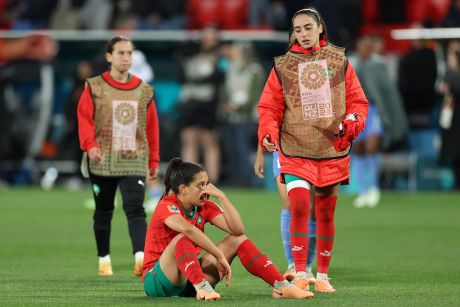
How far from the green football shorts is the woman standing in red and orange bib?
1.03 meters

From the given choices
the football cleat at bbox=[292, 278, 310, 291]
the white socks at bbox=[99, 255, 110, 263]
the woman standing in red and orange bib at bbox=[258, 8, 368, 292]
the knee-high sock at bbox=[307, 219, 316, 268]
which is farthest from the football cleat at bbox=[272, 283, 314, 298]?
the white socks at bbox=[99, 255, 110, 263]

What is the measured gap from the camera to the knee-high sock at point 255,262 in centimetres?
898

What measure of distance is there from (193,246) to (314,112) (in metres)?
1.64

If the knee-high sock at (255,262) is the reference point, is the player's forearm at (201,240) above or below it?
above

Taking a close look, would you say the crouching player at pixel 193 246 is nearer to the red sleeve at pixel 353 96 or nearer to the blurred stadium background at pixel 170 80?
the red sleeve at pixel 353 96

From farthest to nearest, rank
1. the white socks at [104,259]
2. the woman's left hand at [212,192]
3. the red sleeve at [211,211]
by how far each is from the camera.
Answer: the white socks at [104,259] < the red sleeve at [211,211] < the woman's left hand at [212,192]

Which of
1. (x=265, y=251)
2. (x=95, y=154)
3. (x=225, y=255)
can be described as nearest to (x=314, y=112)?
(x=225, y=255)

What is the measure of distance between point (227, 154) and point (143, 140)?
12.6 m

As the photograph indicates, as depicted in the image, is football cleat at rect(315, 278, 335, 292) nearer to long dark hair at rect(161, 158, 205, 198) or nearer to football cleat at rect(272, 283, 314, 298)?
football cleat at rect(272, 283, 314, 298)

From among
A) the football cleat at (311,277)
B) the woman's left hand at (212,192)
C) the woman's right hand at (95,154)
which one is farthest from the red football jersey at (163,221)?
the woman's right hand at (95,154)

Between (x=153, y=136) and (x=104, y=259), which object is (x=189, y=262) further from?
(x=153, y=136)

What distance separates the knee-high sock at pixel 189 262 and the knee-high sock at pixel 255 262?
1.13 feet

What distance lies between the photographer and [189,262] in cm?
877

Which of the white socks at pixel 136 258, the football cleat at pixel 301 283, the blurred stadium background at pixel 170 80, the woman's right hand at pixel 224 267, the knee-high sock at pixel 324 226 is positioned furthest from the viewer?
the blurred stadium background at pixel 170 80
